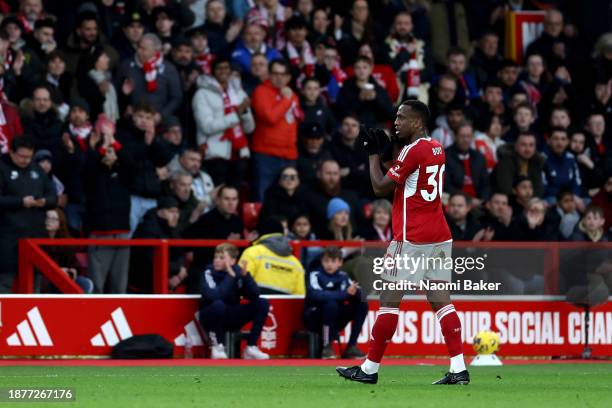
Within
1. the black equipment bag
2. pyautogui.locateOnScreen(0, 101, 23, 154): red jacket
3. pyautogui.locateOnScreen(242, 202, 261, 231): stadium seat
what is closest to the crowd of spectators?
pyautogui.locateOnScreen(0, 101, 23, 154): red jacket

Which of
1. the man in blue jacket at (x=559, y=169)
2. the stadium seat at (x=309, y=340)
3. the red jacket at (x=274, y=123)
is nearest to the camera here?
the stadium seat at (x=309, y=340)

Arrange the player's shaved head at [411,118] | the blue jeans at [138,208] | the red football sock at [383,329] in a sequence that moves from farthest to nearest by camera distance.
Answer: the blue jeans at [138,208]
the player's shaved head at [411,118]
the red football sock at [383,329]

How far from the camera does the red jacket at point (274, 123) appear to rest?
18.3 meters

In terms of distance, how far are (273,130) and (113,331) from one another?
3.70m

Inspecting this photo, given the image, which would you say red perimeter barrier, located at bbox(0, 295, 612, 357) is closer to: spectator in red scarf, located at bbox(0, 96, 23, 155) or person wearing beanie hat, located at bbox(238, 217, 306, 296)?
person wearing beanie hat, located at bbox(238, 217, 306, 296)

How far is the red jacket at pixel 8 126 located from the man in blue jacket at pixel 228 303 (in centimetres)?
272

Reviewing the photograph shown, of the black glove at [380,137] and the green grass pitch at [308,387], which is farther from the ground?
the black glove at [380,137]

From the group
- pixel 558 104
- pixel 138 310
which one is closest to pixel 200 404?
pixel 138 310

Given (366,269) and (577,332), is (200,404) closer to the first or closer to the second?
(366,269)

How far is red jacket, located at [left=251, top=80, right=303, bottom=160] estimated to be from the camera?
1833 cm

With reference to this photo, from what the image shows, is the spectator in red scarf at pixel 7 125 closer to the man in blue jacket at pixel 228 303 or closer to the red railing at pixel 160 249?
the red railing at pixel 160 249

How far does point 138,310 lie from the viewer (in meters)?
16.1

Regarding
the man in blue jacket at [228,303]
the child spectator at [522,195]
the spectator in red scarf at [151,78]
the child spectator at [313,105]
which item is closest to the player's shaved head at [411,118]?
the man in blue jacket at [228,303]

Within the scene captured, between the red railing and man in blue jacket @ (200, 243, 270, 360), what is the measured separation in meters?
0.56
